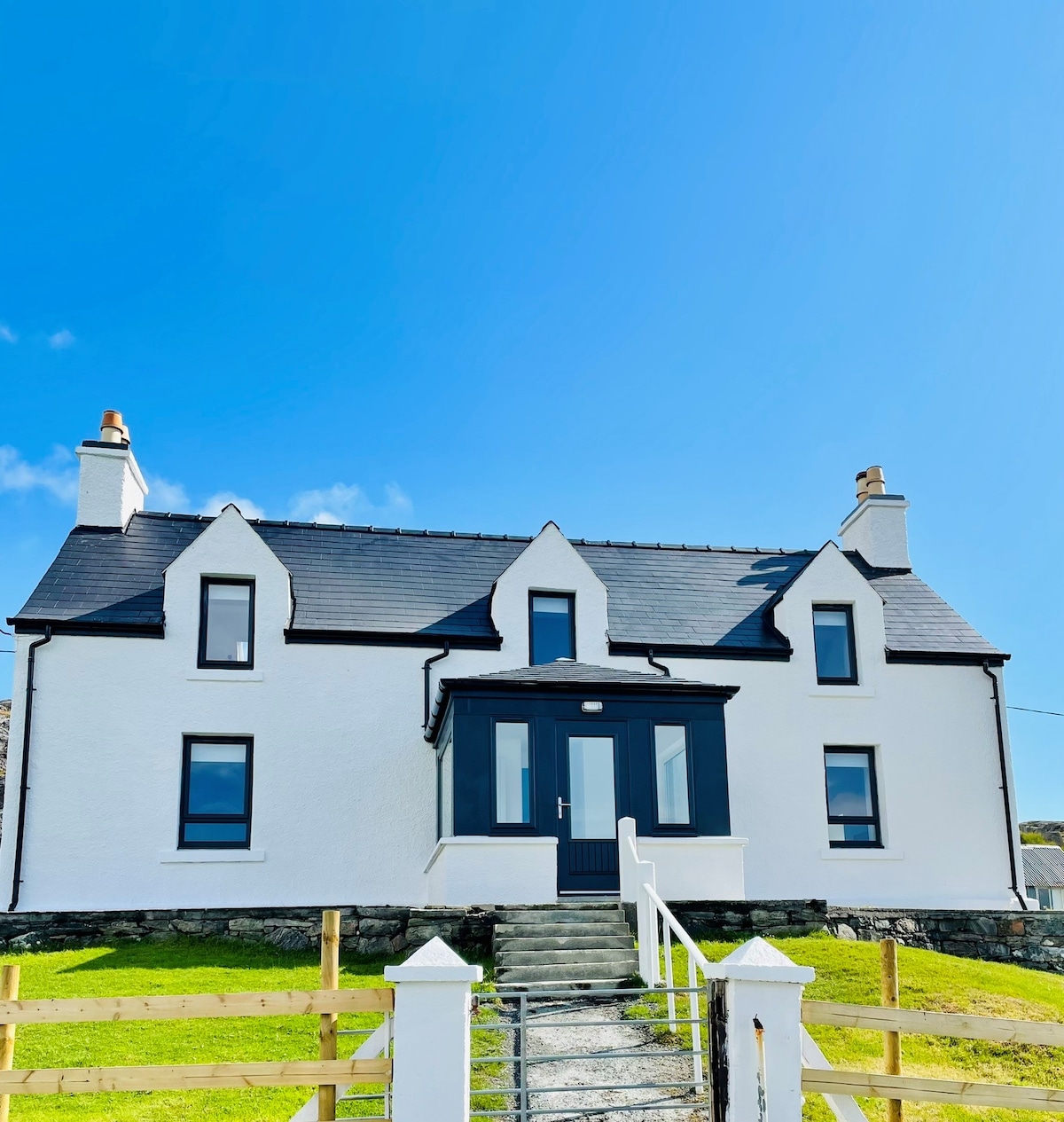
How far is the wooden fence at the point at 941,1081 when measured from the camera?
6586mm

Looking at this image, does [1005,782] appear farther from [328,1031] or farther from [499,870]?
[328,1031]

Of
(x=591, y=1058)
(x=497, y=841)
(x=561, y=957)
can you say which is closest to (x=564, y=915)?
(x=561, y=957)

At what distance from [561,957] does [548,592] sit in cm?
804

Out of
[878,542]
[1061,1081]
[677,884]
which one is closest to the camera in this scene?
[1061,1081]

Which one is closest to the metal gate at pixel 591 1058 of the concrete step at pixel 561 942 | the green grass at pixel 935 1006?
the green grass at pixel 935 1006

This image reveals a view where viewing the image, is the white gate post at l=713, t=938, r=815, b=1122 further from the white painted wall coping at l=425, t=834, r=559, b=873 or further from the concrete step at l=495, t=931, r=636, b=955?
the white painted wall coping at l=425, t=834, r=559, b=873

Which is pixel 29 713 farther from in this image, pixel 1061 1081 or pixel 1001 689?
pixel 1001 689

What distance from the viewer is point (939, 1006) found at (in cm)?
1088

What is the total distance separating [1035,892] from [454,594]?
3109 centimetres

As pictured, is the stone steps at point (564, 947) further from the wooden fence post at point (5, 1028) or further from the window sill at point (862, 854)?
the window sill at point (862, 854)

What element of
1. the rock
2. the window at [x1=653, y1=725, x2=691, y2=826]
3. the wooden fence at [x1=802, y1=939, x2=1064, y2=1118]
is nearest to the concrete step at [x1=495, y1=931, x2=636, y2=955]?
the rock

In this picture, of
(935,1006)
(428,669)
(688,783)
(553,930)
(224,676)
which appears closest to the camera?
(935,1006)

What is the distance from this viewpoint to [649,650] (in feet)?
64.8

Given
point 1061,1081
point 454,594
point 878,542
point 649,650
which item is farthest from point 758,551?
point 1061,1081
